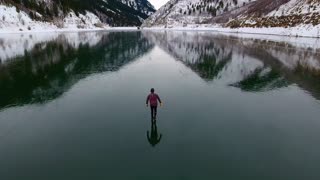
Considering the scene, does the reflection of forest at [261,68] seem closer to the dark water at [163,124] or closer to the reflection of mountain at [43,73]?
the dark water at [163,124]

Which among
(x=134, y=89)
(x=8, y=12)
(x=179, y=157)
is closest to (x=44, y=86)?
(x=134, y=89)

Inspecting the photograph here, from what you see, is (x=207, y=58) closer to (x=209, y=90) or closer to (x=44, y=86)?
(x=209, y=90)

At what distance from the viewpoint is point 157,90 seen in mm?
34031

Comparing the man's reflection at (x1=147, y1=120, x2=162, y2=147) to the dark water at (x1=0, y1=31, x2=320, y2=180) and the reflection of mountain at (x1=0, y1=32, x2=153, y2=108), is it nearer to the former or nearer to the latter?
the dark water at (x1=0, y1=31, x2=320, y2=180)

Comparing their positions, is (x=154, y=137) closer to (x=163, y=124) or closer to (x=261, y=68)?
(x=163, y=124)

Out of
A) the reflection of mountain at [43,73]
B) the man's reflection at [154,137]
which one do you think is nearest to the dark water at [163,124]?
the man's reflection at [154,137]

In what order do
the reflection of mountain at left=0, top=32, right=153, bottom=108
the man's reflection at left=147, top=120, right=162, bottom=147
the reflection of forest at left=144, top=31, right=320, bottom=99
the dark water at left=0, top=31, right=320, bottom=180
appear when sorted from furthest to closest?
the reflection of forest at left=144, top=31, right=320, bottom=99 → the reflection of mountain at left=0, top=32, right=153, bottom=108 → the man's reflection at left=147, top=120, right=162, bottom=147 → the dark water at left=0, top=31, right=320, bottom=180

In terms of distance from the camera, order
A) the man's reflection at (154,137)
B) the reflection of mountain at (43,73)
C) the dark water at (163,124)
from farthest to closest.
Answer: the reflection of mountain at (43,73)
the man's reflection at (154,137)
the dark water at (163,124)

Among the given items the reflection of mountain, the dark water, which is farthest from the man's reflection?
the reflection of mountain

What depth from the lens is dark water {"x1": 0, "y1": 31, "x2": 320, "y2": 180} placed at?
16.7 metres

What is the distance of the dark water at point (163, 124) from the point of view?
54.7 ft

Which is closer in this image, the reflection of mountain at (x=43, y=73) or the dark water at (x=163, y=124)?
the dark water at (x=163, y=124)

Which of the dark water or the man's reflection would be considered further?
the man's reflection

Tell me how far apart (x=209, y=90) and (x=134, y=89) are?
26.0 feet
